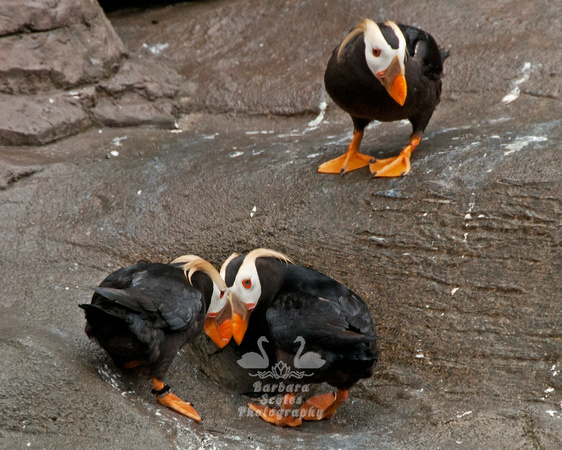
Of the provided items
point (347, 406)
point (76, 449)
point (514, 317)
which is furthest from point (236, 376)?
point (514, 317)

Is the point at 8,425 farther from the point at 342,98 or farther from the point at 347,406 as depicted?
the point at 342,98

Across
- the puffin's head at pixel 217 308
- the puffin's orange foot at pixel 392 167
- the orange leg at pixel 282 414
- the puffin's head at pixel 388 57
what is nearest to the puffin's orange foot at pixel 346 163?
the puffin's orange foot at pixel 392 167

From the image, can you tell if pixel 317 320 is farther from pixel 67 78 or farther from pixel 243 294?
pixel 67 78

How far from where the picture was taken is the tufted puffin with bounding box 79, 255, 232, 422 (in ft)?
9.78

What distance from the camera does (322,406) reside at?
141 inches

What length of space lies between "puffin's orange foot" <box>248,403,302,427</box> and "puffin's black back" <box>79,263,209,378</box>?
588mm

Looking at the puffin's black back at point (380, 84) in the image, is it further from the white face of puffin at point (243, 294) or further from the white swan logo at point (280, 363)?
the white swan logo at point (280, 363)

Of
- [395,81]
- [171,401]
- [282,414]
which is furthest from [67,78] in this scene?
[282,414]

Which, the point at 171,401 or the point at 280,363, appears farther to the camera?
the point at 280,363

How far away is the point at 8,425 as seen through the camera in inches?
108

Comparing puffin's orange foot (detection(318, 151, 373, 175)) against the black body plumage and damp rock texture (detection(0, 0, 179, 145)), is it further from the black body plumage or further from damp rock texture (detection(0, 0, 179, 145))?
damp rock texture (detection(0, 0, 179, 145))

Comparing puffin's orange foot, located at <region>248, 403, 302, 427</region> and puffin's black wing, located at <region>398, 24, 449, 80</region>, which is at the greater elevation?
puffin's black wing, located at <region>398, 24, 449, 80</region>

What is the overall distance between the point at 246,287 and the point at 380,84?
1.45m

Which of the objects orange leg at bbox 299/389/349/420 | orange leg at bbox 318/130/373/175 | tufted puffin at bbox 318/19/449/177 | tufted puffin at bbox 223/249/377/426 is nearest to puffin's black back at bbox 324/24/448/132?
tufted puffin at bbox 318/19/449/177
